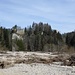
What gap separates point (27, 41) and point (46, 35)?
7.50 metres

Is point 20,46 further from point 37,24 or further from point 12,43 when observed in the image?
point 37,24

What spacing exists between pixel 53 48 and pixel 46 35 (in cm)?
1498

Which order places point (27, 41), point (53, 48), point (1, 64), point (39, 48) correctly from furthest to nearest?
point (27, 41)
point (39, 48)
point (53, 48)
point (1, 64)

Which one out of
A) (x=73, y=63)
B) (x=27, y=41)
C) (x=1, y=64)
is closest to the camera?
(x=1, y=64)

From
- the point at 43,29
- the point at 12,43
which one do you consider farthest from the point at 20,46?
the point at 43,29

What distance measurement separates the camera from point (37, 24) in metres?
113

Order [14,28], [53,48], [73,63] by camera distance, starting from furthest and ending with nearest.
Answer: [14,28], [53,48], [73,63]

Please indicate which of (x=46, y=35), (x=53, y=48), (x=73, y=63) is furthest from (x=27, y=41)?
(x=73, y=63)

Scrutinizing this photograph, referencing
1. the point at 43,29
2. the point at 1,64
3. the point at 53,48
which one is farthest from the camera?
the point at 43,29

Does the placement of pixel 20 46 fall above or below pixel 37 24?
below

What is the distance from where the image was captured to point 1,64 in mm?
23375

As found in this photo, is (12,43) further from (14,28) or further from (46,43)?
(14,28)

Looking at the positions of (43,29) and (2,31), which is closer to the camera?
(2,31)

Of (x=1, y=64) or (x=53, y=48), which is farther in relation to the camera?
A: (x=53, y=48)
